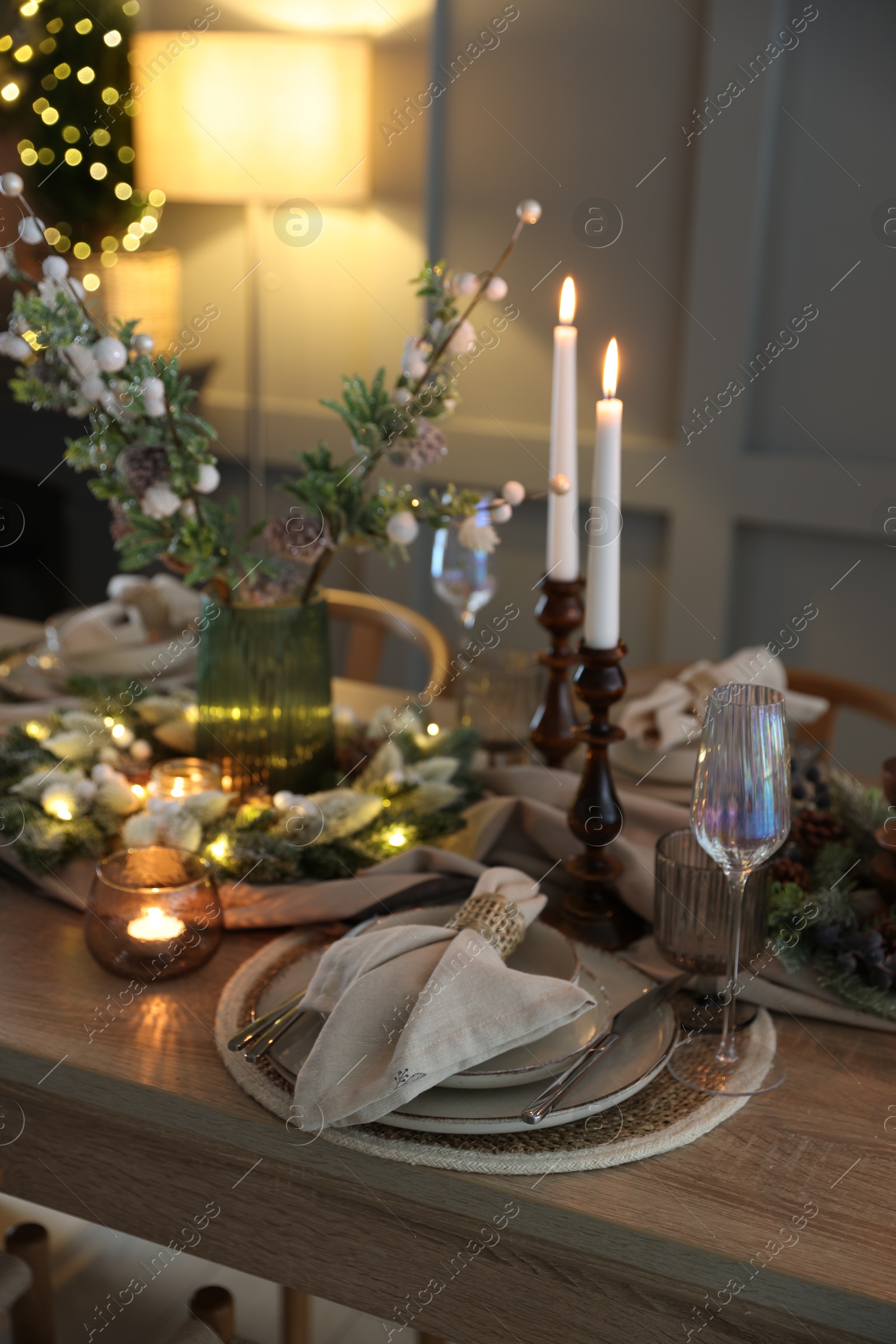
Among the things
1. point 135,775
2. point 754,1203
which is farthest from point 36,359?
point 754,1203

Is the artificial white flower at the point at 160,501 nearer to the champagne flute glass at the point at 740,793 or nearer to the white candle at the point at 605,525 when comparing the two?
the white candle at the point at 605,525

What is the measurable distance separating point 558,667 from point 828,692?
713 millimetres

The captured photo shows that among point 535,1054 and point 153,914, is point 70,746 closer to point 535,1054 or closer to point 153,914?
point 153,914

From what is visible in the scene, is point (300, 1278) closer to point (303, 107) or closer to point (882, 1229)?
point (882, 1229)

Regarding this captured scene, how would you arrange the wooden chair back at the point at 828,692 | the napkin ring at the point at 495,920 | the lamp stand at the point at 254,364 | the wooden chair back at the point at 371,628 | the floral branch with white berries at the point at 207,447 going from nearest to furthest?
the napkin ring at the point at 495,920 → the floral branch with white berries at the point at 207,447 → the wooden chair back at the point at 828,692 → the wooden chair back at the point at 371,628 → the lamp stand at the point at 254,364

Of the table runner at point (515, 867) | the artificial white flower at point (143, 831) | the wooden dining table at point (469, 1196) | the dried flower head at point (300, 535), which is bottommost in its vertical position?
the wooden dining table at point (469, 1196)

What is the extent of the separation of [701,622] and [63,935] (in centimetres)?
192

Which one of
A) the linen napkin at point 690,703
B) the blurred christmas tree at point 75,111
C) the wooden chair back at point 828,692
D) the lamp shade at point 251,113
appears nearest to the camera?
the linen napkin at point 690,703

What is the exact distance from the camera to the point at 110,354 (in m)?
0.94

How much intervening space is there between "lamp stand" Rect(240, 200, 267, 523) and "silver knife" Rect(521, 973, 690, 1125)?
220 cm

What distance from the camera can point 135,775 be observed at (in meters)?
1.17

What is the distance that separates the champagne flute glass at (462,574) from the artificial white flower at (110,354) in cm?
63

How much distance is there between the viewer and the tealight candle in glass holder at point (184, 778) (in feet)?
3.55

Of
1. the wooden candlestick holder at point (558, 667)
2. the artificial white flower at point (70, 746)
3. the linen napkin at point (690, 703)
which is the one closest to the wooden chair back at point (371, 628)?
the linen napkin at point (690, 703)
